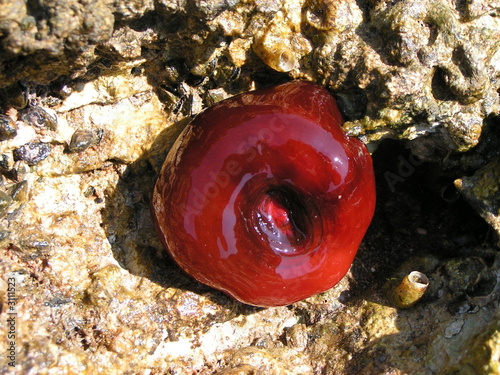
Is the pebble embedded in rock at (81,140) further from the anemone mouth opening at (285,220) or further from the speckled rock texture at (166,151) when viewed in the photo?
the anemone mouth opening at (285,220)

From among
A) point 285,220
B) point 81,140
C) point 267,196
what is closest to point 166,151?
point 81,140

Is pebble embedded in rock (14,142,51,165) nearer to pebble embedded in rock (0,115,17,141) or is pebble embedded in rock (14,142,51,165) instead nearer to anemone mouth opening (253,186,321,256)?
pebble embedded in rock (0,115,17,141)

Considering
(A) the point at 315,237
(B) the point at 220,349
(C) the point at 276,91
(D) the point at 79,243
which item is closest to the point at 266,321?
(B) the point at 220,349

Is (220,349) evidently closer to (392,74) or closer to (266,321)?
(266,321)

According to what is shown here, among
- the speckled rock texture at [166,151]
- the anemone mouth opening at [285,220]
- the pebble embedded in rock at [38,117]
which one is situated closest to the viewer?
the speckled rock texture at [166,151]

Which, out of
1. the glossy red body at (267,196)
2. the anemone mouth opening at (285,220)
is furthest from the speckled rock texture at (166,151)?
the anemone mouth opening at (285,220)

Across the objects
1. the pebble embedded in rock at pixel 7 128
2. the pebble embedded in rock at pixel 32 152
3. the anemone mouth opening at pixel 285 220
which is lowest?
the anemone mouth opening at pixel 285 220

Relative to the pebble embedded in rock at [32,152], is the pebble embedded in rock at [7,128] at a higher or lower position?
higher
